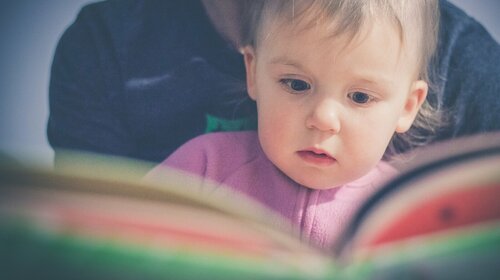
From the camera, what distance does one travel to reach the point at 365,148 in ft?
2.84

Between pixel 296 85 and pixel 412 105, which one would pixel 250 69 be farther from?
pixel 412 105

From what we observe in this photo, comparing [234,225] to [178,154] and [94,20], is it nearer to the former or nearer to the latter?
[178,154]

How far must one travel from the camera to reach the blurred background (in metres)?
0.97

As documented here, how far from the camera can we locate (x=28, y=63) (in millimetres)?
977

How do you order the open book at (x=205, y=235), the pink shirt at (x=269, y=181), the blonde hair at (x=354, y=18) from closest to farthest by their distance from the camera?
1. the open book at (x=205, y=235)
2. the blonde hair at (x=354, y=18)
3. the pink shirt at (x=269, y=181)

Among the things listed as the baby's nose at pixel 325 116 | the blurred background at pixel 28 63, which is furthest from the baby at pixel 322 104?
the blurred background at pixel 28 63

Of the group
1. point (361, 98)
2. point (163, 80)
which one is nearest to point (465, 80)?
point (361, 98)

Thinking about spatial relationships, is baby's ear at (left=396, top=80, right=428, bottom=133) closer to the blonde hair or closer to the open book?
the blonde hair

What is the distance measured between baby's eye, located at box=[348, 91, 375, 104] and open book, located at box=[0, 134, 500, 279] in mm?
159

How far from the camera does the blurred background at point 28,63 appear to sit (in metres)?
0.97

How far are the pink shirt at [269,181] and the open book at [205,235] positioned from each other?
0.19 m

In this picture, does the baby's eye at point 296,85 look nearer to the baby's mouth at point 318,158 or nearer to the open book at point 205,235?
the baby's mouth at point 318,158

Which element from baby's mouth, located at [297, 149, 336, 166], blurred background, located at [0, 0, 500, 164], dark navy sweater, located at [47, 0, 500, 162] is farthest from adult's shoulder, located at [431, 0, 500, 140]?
blurred background, located at [0, 0, 500, 164]

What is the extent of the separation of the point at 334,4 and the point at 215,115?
29 cm
